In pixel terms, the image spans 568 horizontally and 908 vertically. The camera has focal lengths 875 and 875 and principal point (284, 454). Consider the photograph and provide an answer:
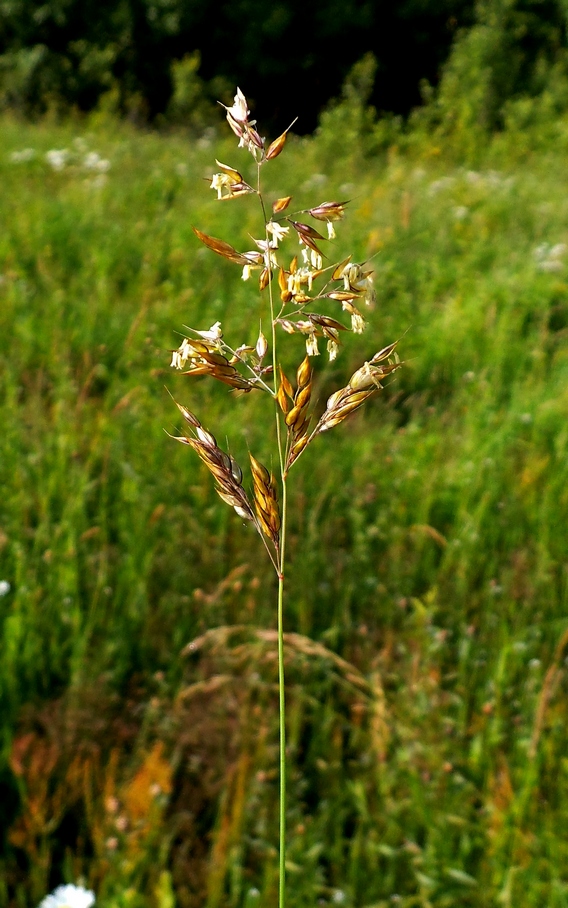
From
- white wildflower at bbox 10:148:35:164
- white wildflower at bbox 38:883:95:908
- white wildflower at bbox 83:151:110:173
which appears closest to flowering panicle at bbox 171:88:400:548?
white wildflower at bbox 38:883:95:908

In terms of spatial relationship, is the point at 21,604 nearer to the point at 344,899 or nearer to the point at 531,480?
the point at 344,899

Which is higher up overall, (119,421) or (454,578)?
(119,421)

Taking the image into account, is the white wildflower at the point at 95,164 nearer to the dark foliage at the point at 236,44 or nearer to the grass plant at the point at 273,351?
the grass plant at the point at 273,351

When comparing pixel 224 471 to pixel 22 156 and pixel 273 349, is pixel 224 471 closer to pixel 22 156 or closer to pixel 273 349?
pixel 273 349

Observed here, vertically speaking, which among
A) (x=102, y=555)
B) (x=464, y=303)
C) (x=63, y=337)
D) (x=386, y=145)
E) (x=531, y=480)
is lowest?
(x=102, y=555)

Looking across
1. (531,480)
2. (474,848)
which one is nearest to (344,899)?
(474,848)

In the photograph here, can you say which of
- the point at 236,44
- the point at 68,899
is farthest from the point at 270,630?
the point at 236,44
